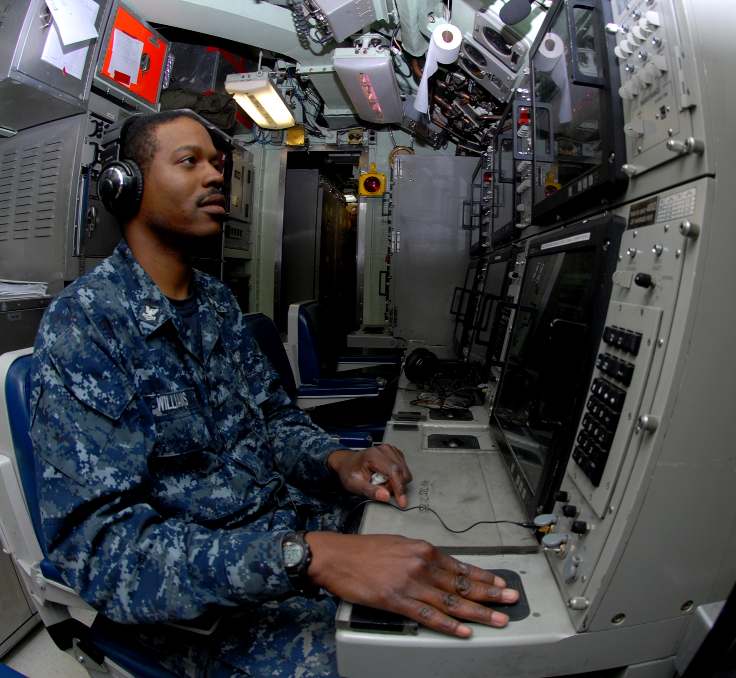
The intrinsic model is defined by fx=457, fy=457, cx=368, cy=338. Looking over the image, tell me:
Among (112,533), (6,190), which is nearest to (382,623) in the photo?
(112,533)

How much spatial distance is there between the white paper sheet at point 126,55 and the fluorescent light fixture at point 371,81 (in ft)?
3.96

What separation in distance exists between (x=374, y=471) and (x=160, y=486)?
1.59 ft

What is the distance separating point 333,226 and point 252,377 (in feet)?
17.8

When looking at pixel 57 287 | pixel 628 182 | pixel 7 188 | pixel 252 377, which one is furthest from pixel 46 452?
pixel 7 188

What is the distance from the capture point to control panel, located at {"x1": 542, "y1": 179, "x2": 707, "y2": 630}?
2.20 feet

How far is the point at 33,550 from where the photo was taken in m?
0.97

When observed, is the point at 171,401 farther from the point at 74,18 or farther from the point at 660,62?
the point at 74,18

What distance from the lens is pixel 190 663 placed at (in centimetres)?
88

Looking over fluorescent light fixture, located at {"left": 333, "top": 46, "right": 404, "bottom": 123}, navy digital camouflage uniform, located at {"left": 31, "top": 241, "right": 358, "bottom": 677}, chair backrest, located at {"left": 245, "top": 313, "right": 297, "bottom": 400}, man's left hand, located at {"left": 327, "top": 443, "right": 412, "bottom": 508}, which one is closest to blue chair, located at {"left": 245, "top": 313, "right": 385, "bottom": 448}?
chair backrest, located at {"left": 245, "top": 313, "right": 297, "bottom": 400}

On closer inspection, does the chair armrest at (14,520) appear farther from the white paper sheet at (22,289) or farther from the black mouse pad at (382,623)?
the white paper sheet at (22,289)

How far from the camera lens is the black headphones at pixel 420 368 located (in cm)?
220

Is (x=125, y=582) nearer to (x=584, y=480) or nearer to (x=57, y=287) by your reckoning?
(x=584, y=480)

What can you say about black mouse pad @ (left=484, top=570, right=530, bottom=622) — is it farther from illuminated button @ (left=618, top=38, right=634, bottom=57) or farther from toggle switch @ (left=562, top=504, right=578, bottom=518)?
illuminated button @ (left=618, top=38, right=634, bottom=57)

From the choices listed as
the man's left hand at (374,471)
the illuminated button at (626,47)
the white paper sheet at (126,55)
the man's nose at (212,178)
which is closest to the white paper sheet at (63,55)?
the white paper sheet at (126,55)
